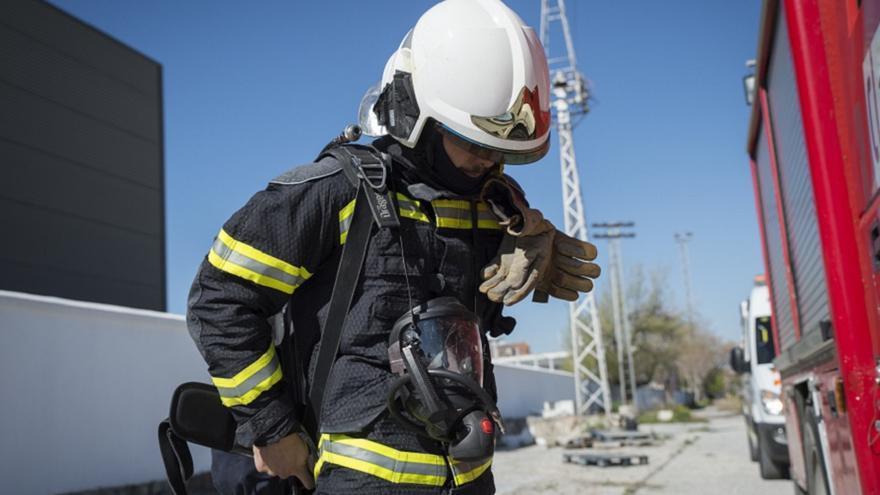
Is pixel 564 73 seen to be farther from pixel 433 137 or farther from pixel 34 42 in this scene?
pixel 433 137

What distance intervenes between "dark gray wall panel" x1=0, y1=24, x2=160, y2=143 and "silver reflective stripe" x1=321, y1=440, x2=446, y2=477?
19.8 m

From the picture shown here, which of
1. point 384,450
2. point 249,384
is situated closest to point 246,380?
point 249,384

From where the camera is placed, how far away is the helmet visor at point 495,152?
226cm

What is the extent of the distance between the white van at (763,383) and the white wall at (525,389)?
32.6 ft

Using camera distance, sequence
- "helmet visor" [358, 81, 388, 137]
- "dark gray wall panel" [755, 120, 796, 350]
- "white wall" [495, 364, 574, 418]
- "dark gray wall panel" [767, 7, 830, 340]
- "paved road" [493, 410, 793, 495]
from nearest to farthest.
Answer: "helmet visor" [358, 81, 388, 137], "dark gray wall panel" [767, 7, 830, 340], "dark gray wall panel" [755, 120, 796, 350], "paved road" [493, 410, 793, 495], "white wall" [495, 364, 574, 418]

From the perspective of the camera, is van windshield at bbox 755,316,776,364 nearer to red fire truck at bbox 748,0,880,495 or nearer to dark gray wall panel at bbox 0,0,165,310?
red fire truck at bbox 748,0,880,495

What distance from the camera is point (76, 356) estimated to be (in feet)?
24.5

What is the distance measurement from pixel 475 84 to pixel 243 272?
→ 78cm

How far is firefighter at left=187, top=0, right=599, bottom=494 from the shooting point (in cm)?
208

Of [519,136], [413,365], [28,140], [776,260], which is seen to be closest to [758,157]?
[776,260]

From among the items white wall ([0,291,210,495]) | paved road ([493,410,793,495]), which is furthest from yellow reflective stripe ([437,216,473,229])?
paved road ([493,410,793,495])

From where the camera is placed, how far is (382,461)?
206 centimetres

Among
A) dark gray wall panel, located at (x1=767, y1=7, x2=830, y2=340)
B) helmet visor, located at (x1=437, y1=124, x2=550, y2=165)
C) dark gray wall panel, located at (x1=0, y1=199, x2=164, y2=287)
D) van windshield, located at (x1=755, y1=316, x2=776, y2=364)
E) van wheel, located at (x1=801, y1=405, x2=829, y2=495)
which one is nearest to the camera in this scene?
helmet visor, located at (x1=437, y1=124, x2=550, y2=165)

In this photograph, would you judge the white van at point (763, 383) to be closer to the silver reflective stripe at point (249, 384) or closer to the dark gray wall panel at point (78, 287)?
the silver reflective stripe at point (249, 384)
